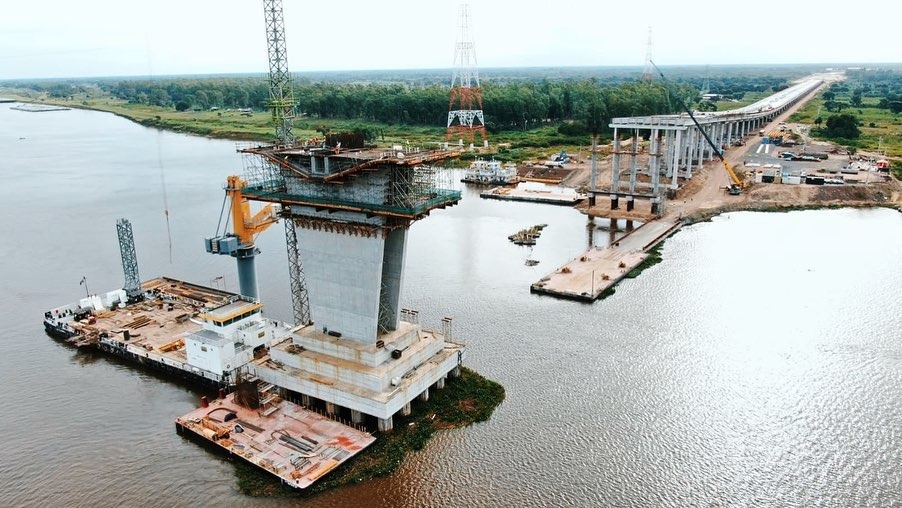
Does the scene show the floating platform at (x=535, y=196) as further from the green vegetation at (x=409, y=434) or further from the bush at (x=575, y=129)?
the green vegetation at (x=409, y=434)

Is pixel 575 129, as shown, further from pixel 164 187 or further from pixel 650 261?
pixel 164 187

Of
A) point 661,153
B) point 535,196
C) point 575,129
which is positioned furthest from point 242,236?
point 575,129

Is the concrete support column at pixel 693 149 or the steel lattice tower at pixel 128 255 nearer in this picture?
the steel lattice tower at pixel 128 255

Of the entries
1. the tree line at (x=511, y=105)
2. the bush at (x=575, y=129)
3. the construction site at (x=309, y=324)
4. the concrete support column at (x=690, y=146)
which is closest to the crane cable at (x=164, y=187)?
the construction site at (x=309, y=324)

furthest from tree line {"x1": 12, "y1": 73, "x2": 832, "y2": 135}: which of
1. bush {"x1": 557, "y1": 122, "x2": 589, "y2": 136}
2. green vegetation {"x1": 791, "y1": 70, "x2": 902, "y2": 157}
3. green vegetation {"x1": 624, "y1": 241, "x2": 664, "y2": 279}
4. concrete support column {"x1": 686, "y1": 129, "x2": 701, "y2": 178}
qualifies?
green vegetation {"x1": 624, "y1": 241, "x2": 664, "y2": 279}

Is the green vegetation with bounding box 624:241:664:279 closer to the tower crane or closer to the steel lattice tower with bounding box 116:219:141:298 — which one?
the tower crane

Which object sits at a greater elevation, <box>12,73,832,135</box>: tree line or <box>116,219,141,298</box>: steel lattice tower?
<box>12,73,832,135</box>: tree line
